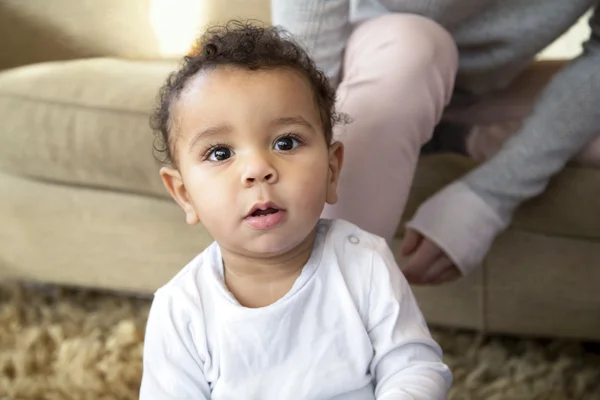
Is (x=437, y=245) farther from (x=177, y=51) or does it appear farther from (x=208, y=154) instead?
(x=177, y=51)

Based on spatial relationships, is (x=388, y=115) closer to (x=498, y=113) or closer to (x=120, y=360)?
(x=498, y=113)

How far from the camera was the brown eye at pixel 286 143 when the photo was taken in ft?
2.02

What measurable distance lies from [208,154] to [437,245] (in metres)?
0.33

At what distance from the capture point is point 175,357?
65 centimetres

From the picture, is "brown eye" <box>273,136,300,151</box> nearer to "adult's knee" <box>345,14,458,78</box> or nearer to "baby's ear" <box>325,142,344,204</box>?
"baby's ear" <box>325,142,344,204</box>

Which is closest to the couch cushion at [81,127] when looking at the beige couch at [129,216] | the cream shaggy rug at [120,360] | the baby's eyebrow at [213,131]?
the beige couch at [129,216]

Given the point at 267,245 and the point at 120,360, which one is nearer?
the point at 267,245

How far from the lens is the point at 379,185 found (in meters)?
0.77

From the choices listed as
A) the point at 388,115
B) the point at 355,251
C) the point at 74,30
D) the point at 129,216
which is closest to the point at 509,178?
the point at 388,115

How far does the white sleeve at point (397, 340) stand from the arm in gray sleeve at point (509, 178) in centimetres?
20

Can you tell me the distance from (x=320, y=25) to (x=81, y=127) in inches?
14.7

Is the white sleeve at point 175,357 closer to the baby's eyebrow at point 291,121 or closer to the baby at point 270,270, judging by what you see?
the baby at point 270,270

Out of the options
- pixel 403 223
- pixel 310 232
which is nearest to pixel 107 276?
pixel 403 223

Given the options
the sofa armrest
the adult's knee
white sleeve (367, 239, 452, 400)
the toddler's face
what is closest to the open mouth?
the toddler's face
